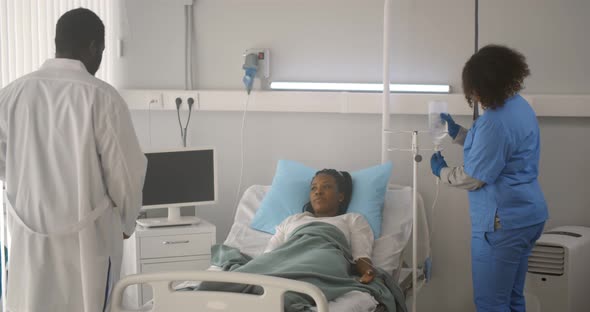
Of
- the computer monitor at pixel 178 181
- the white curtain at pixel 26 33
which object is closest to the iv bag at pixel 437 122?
the computer monitor at pixel 178 181

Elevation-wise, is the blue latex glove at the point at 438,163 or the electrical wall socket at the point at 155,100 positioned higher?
the electrical wall socket at the point at 155,100

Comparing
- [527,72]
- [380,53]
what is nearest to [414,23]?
[380,53]

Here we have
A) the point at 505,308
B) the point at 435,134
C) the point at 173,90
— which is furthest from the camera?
the point at 173,90

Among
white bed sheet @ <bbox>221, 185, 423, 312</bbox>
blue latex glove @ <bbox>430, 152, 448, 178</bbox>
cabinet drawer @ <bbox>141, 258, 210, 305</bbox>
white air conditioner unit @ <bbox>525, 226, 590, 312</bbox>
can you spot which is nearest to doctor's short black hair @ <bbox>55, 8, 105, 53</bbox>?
white bed sheet @ <bbox>221, 185, 423, 312</bbox>

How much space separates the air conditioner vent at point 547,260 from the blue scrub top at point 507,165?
1.45 feet

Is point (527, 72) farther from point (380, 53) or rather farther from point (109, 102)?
point (109, 102)

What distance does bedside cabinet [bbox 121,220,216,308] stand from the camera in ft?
13.1

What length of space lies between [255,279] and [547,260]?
192 centimetres

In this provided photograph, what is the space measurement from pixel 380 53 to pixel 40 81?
2.25 m

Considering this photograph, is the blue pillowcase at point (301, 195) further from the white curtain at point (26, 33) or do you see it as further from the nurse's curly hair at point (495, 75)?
the white curtain at point (26, 33)

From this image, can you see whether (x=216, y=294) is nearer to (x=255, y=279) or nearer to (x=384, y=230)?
(x=255, y=279)

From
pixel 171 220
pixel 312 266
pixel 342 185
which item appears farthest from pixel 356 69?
pixel 312 266

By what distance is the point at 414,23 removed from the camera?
435 centimetres

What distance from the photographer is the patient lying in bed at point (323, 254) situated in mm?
3041
